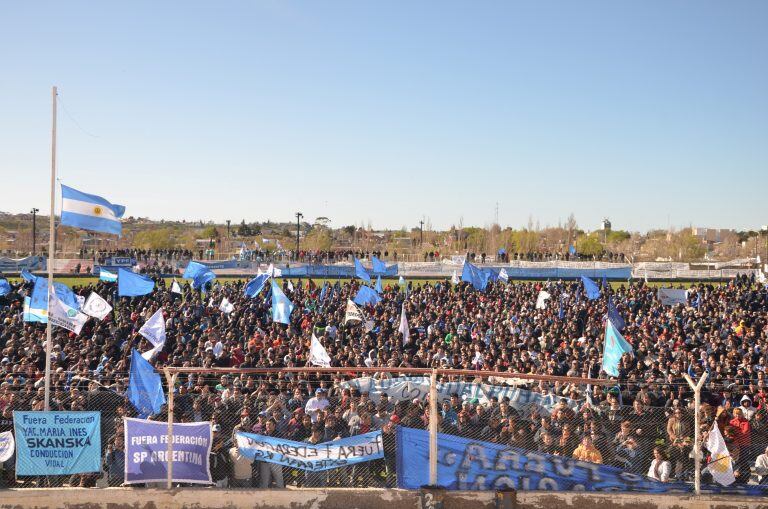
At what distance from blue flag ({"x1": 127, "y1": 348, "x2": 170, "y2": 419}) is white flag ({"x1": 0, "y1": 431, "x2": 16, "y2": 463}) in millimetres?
2270

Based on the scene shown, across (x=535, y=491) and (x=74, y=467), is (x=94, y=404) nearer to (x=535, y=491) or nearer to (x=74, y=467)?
(x=74, y=467)

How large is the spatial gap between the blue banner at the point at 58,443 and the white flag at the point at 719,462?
6744mm

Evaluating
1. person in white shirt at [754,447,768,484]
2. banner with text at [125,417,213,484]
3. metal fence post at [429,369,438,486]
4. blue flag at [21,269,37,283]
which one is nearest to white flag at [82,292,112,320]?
blue flag at [21,269,37,283]

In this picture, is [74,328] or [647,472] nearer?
[647,472]

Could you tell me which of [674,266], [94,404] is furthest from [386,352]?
[674,266]

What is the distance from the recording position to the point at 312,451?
7.80 metres

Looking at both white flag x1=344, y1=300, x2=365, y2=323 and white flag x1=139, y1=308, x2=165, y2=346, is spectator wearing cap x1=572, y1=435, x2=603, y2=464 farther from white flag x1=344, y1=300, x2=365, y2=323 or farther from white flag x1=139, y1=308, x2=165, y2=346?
white flag x1=344, y1=300, x2=365, y2=323

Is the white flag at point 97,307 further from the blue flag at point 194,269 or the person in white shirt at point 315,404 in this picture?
the person in white shirt at point 315,404

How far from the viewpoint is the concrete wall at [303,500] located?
726 centimetres

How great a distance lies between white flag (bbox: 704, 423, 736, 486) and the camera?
7.64 m

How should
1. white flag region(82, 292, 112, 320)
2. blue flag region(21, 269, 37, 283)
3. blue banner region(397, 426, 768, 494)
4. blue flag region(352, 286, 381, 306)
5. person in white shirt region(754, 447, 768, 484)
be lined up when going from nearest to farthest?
blue banner region(397, 426, 768, 494) < person in white shirt region(754, 447, 768, 484) < white flag region(82, 292, 112, 320) < blue flag region(352, 286, 381, 306) < blue flag region(21, 269, 37, 283)

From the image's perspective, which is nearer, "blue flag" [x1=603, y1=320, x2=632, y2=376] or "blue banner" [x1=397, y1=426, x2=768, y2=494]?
"blue banner" [x1=397, y1=426, x2=768, y2=494]

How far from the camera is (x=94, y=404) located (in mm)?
11422

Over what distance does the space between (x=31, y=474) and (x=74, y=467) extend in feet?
1.54
